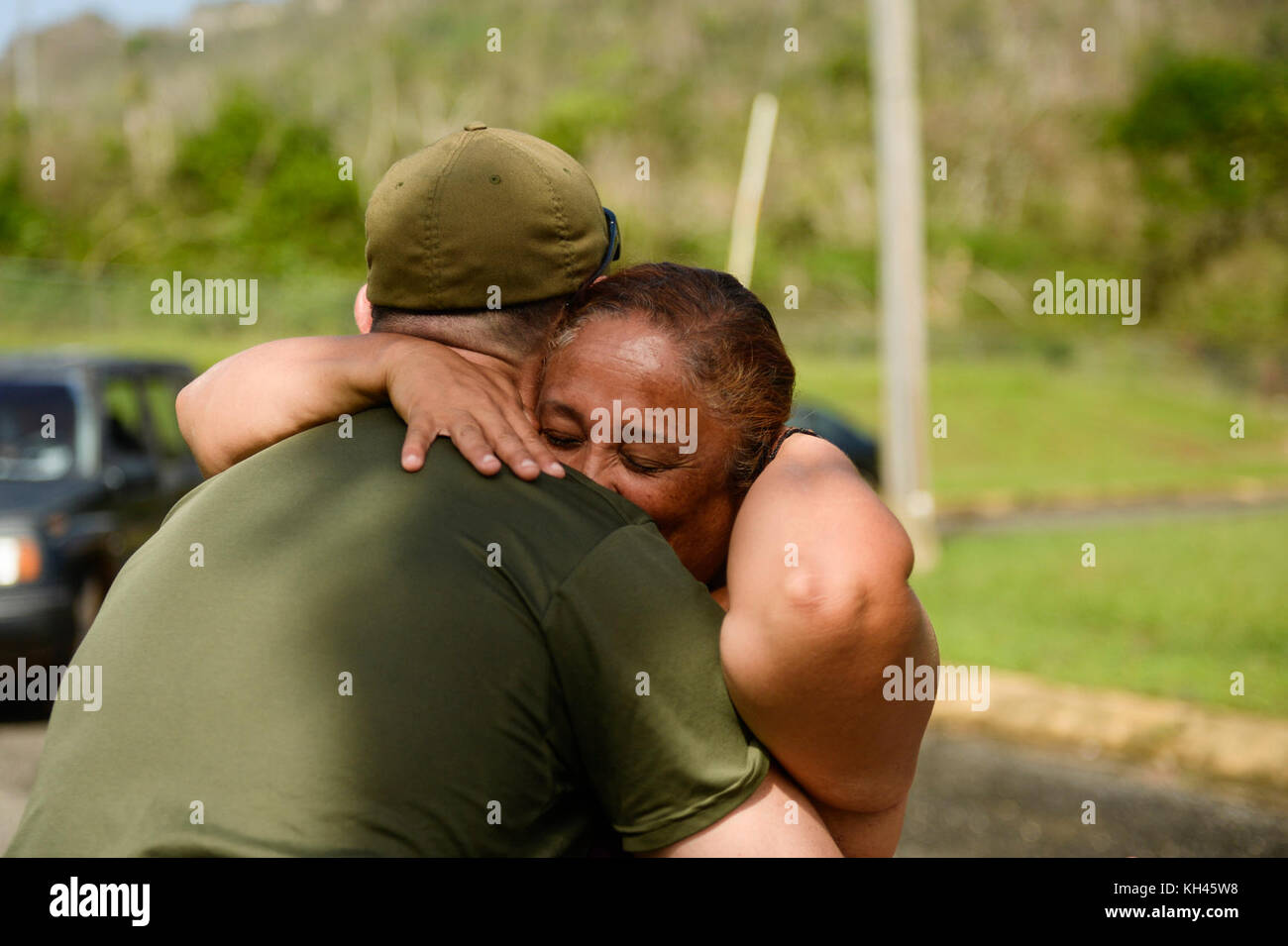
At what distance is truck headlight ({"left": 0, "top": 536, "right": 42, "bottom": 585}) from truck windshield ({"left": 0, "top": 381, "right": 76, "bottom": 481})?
0.54m

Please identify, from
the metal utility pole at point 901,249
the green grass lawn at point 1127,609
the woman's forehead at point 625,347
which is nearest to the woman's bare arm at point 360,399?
the woman's forehead at point 625,347

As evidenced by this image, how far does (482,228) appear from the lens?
1655 millimetres

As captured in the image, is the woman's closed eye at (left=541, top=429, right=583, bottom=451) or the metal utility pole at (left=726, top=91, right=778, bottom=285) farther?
the metal utility pole at (left=726, top=91, right=778, bottom=285)

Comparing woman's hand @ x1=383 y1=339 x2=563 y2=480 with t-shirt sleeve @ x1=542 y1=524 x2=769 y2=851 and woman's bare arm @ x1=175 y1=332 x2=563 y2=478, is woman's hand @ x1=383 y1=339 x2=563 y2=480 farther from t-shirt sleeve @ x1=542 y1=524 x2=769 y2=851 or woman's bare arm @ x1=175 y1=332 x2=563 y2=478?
t-shirt sleeve @ x1=542 y1=524 x2=769 y2=851

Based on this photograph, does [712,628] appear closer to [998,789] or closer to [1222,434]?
[998,789]

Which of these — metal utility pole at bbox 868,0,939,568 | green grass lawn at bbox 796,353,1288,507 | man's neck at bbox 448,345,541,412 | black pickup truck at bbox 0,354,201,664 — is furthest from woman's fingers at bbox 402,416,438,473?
green grass lawn at bbox 796,353,1288,507

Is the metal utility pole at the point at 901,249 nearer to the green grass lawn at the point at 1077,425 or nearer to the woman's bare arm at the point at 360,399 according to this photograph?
the green grass lawn at the point at 1077,425

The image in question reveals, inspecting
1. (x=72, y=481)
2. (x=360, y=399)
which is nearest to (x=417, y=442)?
(x=360, y=399)

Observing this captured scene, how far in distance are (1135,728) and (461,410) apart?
20.5 feet

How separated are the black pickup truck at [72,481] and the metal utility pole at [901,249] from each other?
20.3 feet

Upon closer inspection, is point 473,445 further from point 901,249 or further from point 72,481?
point 901,249

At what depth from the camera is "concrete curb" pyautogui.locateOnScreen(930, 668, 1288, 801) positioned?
248 inches

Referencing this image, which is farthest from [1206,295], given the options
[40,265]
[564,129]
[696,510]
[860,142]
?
[696,510]
